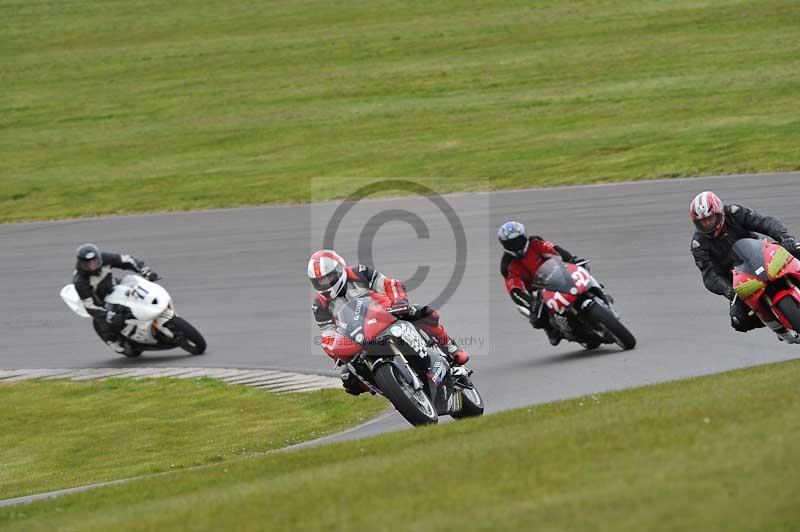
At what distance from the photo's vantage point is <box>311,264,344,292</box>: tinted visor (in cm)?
1067

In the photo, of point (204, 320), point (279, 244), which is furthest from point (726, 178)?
point (204, 320)

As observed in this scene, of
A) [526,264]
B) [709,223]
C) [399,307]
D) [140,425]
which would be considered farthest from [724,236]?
[140,425]

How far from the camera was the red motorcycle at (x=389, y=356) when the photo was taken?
1032 centimetres

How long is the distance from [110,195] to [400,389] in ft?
75.3

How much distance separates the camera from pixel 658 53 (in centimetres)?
3903

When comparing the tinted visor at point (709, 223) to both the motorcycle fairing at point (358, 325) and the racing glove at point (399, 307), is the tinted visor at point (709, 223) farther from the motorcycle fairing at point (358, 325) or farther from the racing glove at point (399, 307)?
the motorcycle fairing at point (358, 325)

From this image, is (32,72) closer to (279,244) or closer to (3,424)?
(279,244)

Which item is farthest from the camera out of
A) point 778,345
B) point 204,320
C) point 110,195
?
point 110,195

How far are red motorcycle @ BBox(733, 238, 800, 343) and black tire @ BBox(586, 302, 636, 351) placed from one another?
2341 millimetres

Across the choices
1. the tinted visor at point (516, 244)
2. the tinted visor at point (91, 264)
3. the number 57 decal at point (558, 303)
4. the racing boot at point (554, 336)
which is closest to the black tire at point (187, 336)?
the tinted visor at point (91, 264)

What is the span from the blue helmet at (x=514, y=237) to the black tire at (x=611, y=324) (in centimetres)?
106

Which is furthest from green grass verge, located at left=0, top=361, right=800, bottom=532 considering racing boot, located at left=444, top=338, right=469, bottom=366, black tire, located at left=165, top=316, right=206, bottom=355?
black tire, located at left=165, top=316, right=206, bottom=355

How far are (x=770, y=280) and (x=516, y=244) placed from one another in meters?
3.53

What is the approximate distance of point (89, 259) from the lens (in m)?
16.8
